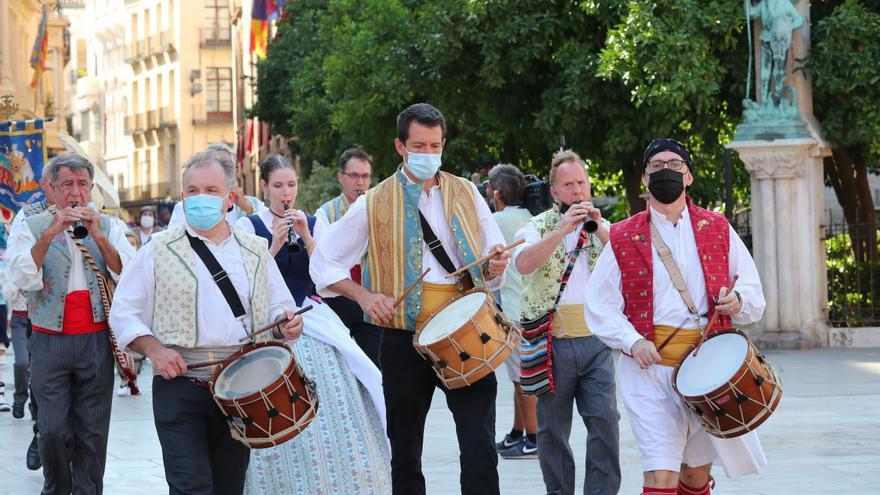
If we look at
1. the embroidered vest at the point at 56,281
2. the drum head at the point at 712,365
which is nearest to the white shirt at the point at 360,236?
the drum head at the point at 712,365

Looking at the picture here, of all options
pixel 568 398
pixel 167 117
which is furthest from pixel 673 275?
pixel 167 117

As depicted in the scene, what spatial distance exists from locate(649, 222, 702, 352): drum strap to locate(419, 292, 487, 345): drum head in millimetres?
788

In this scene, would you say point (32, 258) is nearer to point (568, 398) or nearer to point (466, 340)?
point (466, 340)

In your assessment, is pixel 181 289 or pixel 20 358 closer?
pixel 181 289

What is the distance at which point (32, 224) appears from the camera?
8.81 meters

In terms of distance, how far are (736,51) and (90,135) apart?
318ft

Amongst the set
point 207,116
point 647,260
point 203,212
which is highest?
point 207,116

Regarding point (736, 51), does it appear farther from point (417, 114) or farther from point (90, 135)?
point (90, 135)

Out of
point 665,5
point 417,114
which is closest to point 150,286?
point 417,114

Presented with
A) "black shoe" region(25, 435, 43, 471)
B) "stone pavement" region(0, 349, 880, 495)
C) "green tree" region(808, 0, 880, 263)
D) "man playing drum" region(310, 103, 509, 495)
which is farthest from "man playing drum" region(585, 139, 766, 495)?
"green tree" region(808, 0, 880, 263)

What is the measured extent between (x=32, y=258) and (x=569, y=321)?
2857 mm

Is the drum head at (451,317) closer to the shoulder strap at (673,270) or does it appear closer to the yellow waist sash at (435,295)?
the yellow waist sash at (435,295)

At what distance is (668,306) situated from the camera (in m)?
7.04

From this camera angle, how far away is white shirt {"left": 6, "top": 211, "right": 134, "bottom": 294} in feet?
28.6
